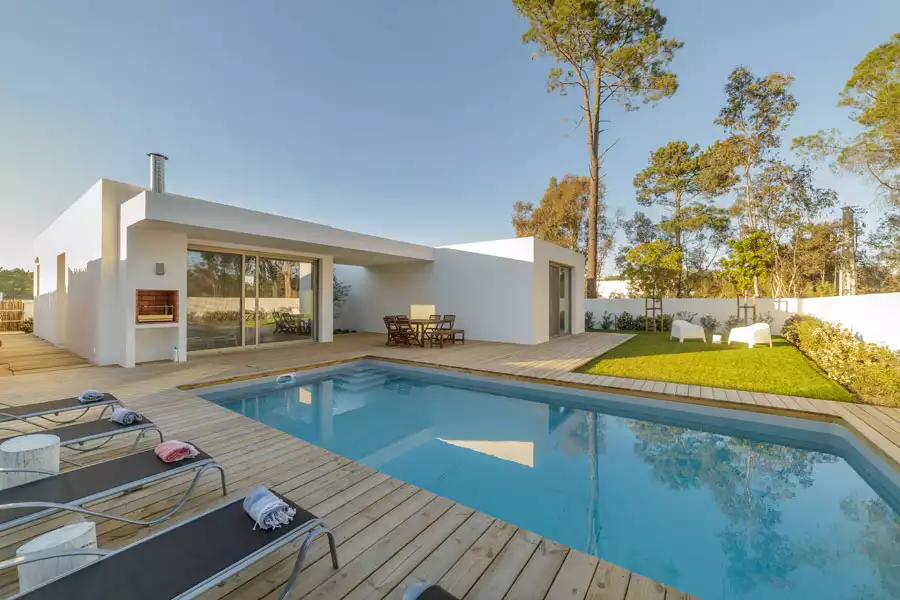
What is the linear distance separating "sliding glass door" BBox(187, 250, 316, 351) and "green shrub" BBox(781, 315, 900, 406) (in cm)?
1143

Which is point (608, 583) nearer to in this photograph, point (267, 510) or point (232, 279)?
point (267, 510)

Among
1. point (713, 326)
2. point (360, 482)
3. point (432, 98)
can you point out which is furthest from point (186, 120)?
point (713, 326)

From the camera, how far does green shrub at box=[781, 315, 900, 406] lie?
484 cm

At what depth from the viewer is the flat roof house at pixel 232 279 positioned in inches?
275

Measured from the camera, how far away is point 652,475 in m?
3.81

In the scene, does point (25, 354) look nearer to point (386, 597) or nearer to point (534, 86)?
point (386, 597)

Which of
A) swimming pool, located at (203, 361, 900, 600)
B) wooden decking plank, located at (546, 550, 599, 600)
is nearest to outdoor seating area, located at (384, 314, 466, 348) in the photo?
swimming pool, located at (203, 361, 900, 600)

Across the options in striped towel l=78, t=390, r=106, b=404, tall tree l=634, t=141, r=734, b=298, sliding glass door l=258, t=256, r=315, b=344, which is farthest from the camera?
tall tree l=634, t=141, r=734, b=298

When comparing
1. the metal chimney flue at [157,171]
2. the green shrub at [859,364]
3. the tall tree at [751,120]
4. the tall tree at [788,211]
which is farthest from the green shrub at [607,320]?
the metal chimney flue at [157,171]

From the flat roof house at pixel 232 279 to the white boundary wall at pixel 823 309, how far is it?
3.42 m

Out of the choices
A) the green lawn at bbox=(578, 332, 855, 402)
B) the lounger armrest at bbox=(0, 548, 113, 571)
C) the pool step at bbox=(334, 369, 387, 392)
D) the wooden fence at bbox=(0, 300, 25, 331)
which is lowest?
the pool step at bbox=(334, 369, 387, 392)

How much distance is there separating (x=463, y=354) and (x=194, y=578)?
7.52 meters

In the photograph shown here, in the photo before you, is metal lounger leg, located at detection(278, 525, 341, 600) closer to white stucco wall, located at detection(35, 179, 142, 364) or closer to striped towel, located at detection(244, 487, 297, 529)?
striped towel, located at detection(244, 487, 297, 529)

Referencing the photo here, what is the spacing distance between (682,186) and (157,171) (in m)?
22.7
